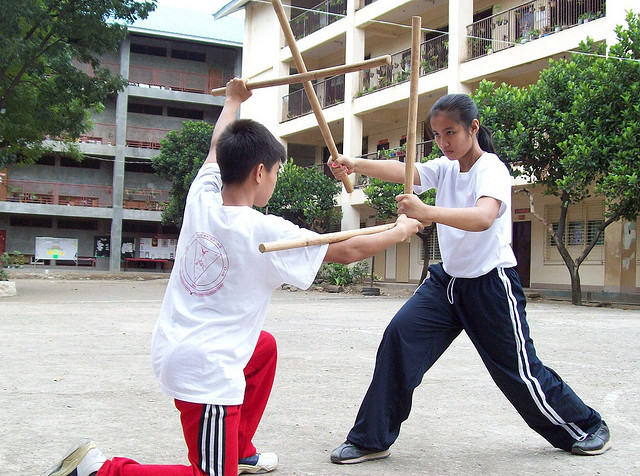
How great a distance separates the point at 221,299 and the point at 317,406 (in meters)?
2.14

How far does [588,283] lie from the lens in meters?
18.9

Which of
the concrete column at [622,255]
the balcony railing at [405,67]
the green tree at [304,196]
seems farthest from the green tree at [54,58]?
the concrete column at [622,255]

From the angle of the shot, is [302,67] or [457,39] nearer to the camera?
[302,67]

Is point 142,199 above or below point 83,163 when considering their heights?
below

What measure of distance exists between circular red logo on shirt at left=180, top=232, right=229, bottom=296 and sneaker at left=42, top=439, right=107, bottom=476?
0.63 m

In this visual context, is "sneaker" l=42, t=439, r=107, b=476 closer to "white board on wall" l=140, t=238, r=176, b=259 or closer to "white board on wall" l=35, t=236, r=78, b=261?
"white board on wall" l=35, t=236, r=78, b=261

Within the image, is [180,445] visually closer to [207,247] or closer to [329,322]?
[207,247]

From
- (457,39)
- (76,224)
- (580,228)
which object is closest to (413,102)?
(580,228)

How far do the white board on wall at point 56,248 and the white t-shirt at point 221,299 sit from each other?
36.1 meters

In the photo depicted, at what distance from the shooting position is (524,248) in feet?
71.4

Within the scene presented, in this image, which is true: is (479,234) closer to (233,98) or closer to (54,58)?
(233,98)

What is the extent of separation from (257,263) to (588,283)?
18185 millimetres

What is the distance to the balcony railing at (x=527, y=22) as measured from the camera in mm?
17531

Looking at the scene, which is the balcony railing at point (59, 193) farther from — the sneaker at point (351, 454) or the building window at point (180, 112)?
the sneaker at point (351, 454)
